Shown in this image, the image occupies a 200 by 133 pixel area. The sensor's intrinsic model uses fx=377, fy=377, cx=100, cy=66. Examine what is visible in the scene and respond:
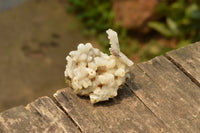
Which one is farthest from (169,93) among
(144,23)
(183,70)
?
(144,23)

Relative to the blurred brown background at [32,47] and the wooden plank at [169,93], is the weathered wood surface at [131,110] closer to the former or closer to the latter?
the wooden plank at [169,93]

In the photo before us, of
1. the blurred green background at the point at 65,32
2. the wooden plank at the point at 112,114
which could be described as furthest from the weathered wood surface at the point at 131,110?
the blurred green background at the point at 65,32

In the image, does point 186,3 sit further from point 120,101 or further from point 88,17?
point 120,101

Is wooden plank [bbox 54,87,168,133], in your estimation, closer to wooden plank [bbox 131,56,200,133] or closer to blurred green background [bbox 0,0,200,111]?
wooden plank [bbox 131,56,200,133]

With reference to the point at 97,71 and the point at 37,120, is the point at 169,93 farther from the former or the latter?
the point at 37,120

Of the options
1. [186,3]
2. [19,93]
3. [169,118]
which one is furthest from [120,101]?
[186,3]

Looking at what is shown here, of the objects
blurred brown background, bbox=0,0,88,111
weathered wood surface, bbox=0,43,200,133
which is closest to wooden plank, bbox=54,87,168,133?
weathered wood surface, bbox=0,43,200,133
